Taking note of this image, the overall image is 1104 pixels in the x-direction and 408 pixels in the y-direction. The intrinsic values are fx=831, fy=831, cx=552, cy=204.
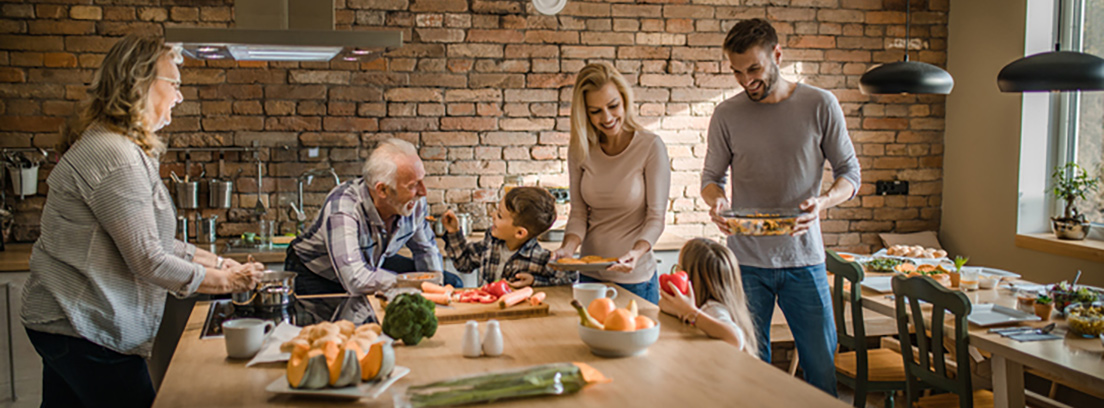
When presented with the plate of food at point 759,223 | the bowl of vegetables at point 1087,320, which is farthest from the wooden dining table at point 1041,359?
the plate of food at point 759,223

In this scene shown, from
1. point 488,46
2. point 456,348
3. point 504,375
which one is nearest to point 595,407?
point 504,375

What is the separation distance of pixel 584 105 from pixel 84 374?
1.74 metres

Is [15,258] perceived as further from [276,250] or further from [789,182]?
[789,182]

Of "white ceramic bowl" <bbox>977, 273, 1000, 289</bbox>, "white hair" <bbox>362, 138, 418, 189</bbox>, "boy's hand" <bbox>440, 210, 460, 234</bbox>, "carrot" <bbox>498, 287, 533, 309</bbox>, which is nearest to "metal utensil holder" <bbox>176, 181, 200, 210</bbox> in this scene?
"white hair" <bbox>362, 138, 418, 189</bbox>

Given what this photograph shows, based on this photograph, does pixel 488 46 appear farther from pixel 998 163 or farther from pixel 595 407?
pixel 595 407

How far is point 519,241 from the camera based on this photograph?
2.87 m

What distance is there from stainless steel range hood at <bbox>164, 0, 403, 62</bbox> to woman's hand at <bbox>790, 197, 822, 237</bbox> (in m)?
1.37

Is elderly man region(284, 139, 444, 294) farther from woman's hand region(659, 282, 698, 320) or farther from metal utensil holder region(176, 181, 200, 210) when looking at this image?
metal utensil holder region(176, 181, 200, 210)

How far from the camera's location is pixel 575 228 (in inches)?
120

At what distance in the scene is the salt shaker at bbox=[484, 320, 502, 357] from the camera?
1909 mm

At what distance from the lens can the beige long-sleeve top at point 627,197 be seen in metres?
2.94

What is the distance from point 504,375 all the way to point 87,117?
143cm

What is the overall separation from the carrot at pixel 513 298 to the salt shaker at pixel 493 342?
0.41 metres

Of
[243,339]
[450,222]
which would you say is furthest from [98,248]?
[450,222]
